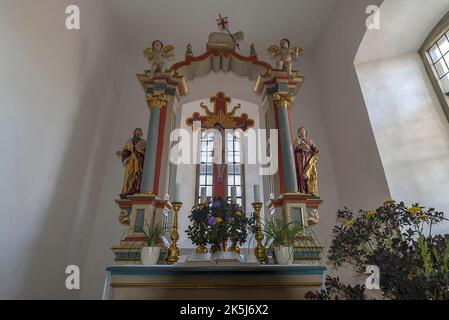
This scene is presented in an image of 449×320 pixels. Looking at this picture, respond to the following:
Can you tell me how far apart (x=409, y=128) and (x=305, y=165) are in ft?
5.63

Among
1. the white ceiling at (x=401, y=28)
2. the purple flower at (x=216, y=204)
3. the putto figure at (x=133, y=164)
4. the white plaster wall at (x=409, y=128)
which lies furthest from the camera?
the white ceiling at (x=401, y=28)

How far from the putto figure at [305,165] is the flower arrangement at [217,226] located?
41.0 inches

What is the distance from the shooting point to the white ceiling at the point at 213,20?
5.26m

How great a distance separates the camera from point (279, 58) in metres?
4.00

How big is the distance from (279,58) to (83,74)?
2776 millimetres

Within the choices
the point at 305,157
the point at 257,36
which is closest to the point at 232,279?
the point at 305,157

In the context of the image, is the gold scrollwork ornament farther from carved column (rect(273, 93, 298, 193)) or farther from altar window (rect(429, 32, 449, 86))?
altar window (rect(429, 32, 449, 86))

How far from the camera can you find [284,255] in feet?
7.89

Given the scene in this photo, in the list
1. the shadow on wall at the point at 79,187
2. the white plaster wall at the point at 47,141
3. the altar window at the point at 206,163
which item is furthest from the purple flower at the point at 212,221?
the altar window at the point at 206,163

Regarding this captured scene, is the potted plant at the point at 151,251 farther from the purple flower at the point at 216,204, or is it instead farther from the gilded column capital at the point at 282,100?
the gilded column capital at the point at 282,100

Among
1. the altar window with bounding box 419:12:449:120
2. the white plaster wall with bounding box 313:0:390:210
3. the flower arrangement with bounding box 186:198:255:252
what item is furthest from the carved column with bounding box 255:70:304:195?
the altar window with bounding box 419:12:449:120

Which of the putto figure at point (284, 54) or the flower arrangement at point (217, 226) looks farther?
the putto figure at point (284, 54)

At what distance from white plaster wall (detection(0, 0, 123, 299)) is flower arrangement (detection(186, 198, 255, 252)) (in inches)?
65.3

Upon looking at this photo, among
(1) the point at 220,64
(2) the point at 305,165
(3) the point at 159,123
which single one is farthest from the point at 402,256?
(1) the point at 220,64
